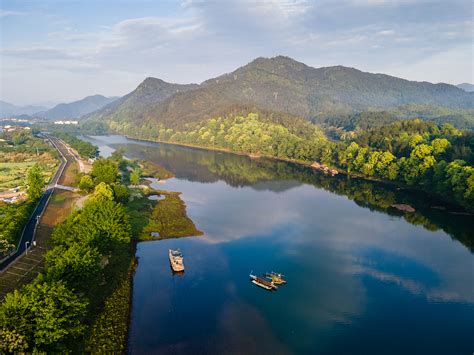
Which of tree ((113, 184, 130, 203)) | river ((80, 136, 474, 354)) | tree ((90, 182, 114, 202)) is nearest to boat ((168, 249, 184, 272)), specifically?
river ((80, 136, 474, 354))

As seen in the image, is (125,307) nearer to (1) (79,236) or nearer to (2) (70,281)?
(2) (70,281)

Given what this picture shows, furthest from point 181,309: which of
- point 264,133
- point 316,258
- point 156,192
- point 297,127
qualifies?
point 297,127

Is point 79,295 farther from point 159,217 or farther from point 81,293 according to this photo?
point 159,217

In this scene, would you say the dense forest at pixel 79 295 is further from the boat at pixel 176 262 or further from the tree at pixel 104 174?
the tree at pixel 104 174

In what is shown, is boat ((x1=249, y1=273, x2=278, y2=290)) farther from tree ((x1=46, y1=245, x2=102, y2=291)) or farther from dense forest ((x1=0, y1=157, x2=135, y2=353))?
tree ((x1=46, y1=245, x2=102, y2=291))

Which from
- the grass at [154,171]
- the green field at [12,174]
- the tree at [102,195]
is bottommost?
the grass at [154,171]

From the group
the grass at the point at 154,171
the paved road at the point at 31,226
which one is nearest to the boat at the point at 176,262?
the paved road at the point at 31,226

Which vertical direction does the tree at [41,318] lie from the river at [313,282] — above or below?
above
